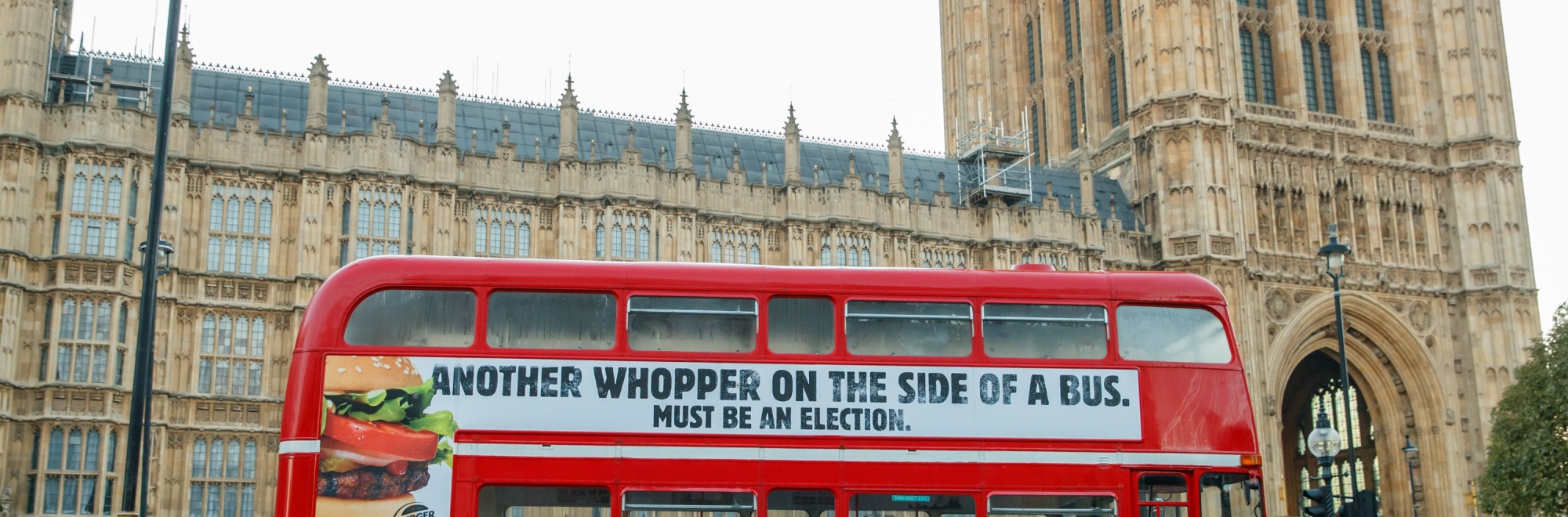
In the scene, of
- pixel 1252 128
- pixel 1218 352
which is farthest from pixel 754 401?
pixel 1252 128

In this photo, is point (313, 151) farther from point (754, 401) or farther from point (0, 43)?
point (754, 401)

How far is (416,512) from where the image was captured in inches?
534

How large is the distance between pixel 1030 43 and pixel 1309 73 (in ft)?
39.2

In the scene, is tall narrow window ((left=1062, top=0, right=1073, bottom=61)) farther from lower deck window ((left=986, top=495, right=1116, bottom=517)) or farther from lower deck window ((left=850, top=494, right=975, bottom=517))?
lower deck window ((left=850, top=494, right=975, bottom=517))

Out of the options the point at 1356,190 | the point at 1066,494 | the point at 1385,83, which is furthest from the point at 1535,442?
the point at 1066,494

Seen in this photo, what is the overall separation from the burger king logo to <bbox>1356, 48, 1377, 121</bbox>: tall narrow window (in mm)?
45719

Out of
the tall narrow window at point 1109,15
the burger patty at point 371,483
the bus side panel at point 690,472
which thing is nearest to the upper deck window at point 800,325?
the bus side panel at point 690,472

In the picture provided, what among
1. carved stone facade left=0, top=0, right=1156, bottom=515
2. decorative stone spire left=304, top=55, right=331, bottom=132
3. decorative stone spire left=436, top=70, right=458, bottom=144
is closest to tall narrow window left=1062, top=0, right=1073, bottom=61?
carved stone facade left=0, top=0, right=1156, bottom=515

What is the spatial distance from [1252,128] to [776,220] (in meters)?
18.4

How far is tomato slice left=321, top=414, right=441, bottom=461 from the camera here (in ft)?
44.9

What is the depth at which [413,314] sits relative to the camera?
14.3 meters

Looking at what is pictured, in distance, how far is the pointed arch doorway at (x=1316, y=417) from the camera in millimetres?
51312

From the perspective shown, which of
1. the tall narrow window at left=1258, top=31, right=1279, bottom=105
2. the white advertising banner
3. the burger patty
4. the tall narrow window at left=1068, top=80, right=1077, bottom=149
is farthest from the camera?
the tall narrow window at left=1068, top=80, right=1077, bottom=149

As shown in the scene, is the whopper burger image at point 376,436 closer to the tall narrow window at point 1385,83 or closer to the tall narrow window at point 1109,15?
the tall narrow window at point 1109,15
